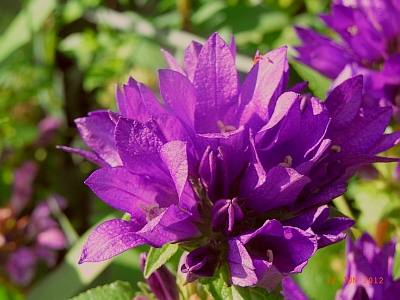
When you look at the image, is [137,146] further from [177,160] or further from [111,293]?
[111,293]

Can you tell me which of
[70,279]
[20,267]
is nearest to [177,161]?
[70,279]

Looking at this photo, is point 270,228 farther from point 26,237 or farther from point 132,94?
point 26,237

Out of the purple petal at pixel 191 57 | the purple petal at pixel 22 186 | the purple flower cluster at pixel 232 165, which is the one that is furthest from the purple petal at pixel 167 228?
the purple petal at pixel 22 186

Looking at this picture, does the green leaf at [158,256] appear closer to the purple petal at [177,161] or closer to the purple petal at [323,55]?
the purple petal at [177,161]

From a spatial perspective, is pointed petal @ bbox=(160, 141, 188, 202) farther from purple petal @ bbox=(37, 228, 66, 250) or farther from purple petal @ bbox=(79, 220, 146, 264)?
purple petal @ bbox=(37, 228, 66, 250)

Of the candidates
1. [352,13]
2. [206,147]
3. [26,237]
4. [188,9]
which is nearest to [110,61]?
[188,9]
